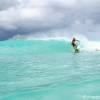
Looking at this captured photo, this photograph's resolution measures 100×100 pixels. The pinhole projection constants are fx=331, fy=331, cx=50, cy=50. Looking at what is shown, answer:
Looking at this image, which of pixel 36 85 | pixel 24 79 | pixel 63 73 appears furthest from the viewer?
pixel 63 73

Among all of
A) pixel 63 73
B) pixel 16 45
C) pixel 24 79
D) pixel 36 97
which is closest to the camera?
pixel 36 97

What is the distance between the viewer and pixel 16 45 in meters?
66.9

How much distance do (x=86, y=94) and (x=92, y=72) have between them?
16.8 ft

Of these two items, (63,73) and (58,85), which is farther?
(63,73)

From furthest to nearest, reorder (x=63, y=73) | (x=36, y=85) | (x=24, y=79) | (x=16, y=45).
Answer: (x=16, y=45)
(x=63, y=73)
(x=24, y=79)
(x=36, y=85)

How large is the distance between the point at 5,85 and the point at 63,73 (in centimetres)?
470

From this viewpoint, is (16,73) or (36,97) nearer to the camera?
(36,97)

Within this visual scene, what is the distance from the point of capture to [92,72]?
794 inches

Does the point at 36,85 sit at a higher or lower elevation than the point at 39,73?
lower

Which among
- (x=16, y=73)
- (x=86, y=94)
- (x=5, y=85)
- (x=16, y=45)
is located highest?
(x=16, y=45)

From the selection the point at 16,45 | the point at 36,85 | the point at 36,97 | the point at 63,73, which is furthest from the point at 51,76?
the point at 16,45

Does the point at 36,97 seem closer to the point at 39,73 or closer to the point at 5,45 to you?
the point at 39,73

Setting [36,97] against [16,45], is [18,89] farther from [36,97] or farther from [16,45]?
[16,45]

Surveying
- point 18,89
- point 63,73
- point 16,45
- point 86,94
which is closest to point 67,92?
point 86,94
